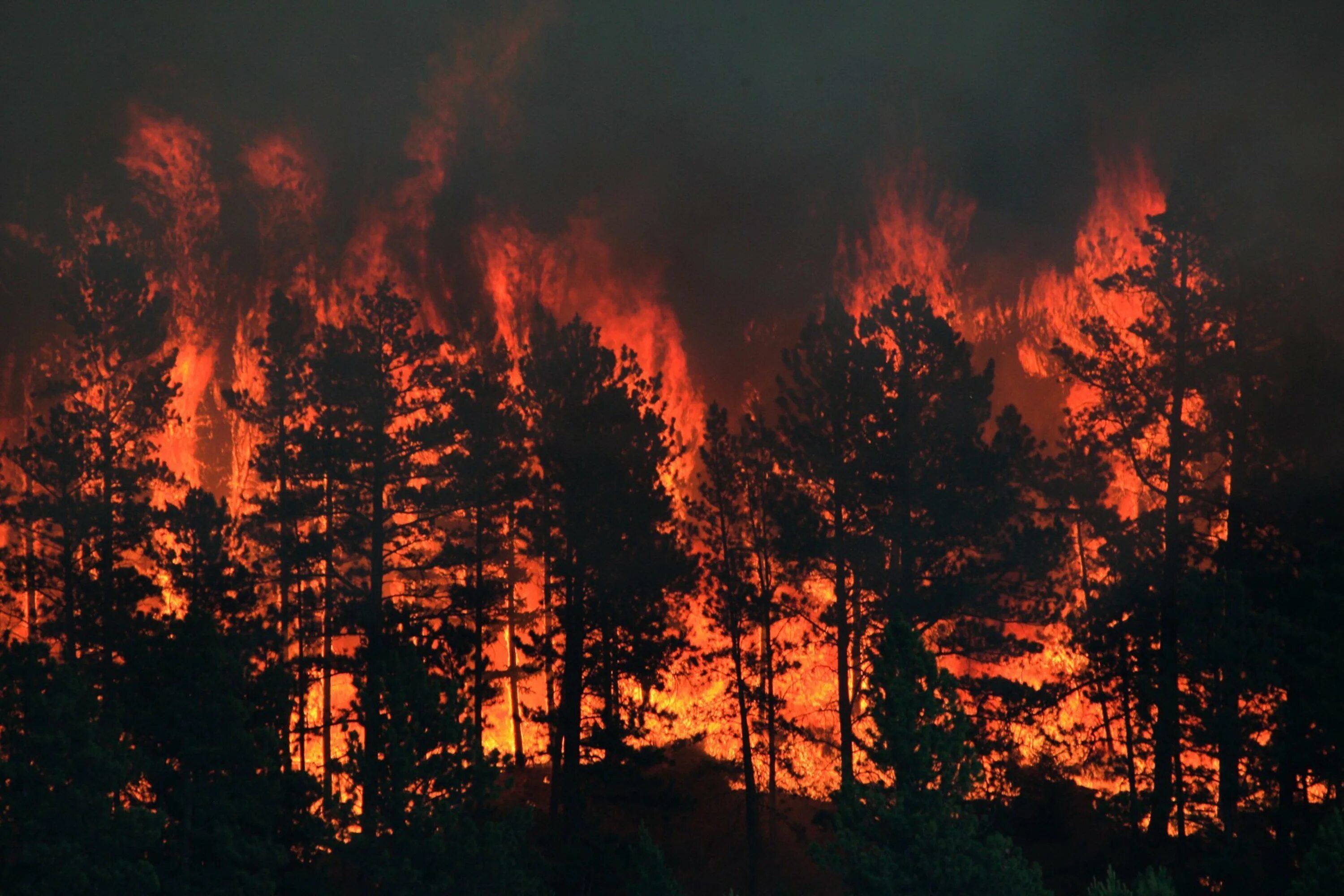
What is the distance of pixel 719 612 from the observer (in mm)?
25609

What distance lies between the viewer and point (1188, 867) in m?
18.7

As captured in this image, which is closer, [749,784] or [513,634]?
[749,784]

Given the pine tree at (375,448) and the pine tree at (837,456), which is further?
the pine tree at (375,448)

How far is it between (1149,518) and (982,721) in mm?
5952

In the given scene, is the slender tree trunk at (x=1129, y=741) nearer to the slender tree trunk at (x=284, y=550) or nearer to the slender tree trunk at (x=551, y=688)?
the slender tree trunk at (x=551, y=688)

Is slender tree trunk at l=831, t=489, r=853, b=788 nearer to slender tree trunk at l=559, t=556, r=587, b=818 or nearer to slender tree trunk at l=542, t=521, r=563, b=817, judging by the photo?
slender tree trunk at l=559, t=556, r=587, b=818

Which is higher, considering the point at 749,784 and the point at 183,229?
the point at 183,229

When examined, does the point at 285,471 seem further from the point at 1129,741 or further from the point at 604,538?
the point at 1129,741

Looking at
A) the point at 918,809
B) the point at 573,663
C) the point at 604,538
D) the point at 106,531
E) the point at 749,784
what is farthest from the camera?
the point at 106,531

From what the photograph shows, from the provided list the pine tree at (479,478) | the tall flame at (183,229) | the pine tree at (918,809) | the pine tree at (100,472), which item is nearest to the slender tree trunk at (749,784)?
the pine tree at (479,478)

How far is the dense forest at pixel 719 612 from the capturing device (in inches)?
680

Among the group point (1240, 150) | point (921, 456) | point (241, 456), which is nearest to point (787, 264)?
point (1240, 150)

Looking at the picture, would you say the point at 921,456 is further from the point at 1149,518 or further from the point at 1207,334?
the point at 1207,334

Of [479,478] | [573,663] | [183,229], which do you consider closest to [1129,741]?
[573,663]
